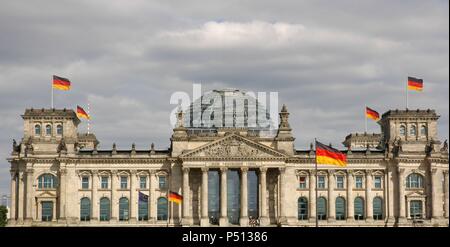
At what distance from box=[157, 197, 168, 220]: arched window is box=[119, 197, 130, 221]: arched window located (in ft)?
16.2

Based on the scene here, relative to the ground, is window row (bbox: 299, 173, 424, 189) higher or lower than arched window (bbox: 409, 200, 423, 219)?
higher

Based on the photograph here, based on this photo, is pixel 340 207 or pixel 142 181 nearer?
pixel 142 181

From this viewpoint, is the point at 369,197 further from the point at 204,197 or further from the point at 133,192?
the point at 133,192

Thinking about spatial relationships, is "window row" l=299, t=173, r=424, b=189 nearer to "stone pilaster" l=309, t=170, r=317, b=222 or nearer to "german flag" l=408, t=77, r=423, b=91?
"stone pilaster" l=309, t=170, r=317, b=222

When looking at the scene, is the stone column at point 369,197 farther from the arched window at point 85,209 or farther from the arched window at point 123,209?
the arched window at point 85,209

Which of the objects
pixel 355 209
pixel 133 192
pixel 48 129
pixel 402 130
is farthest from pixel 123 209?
pixel 402 130

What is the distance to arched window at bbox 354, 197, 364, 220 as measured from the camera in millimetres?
136125

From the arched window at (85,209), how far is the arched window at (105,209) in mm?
1916

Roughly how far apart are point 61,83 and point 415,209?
59.9 m

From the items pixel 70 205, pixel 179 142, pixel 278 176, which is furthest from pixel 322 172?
pixel 70 205

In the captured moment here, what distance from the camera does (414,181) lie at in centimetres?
13650

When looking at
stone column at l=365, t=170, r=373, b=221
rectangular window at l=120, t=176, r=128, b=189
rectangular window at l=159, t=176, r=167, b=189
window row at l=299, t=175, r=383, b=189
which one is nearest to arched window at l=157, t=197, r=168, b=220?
rectangular window at l=159, t=176, r=167, b=189

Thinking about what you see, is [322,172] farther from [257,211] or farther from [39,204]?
[39,204]

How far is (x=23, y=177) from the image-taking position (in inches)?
5290
